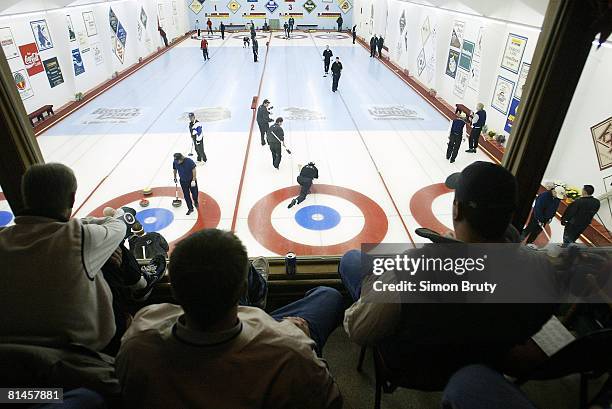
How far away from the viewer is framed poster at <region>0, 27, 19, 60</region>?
9211 mm

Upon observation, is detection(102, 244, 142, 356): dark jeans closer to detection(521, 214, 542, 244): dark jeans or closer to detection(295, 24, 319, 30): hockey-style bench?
detection(521, 214, 542, 244): dark jeans

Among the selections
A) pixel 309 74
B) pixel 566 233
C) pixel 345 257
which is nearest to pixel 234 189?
pixel 345 257

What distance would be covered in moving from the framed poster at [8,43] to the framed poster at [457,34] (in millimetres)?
12406

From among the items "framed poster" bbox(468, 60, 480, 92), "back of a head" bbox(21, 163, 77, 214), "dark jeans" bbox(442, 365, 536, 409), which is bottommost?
"framed poster" bbox(468, 60, 480, 92)

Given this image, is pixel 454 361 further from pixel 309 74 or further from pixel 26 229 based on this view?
pixel 309 74

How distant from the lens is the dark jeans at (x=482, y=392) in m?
1.11

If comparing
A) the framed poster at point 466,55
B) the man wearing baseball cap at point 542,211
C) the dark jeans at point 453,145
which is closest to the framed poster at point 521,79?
Answer: the dark jeans at point 453,145

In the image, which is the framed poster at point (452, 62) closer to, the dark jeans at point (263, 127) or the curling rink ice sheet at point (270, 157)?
the curling rink ice sheet at point (270, 157)

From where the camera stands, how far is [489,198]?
1.51 meters

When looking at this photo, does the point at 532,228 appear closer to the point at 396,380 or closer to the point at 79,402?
the point at 396,380

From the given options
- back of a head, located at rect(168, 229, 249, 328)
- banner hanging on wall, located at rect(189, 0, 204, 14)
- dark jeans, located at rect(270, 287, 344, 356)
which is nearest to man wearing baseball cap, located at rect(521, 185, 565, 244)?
dark jeans, located at rect(270, 287, 344, 356)

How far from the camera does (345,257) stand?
265cm

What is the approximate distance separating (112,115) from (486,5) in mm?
10925

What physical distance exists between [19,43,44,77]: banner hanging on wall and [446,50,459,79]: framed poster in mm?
12521
